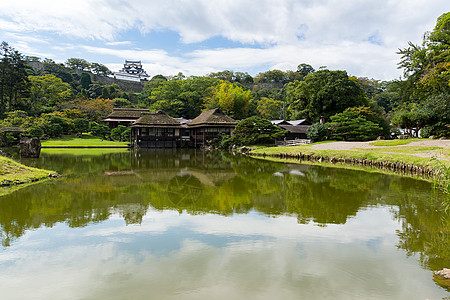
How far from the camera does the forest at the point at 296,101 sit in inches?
986

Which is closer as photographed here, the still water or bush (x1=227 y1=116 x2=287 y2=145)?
the still water

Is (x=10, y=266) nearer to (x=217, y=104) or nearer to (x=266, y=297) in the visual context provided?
(x=266, y=297)

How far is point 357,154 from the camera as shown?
17.6m

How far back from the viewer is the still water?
3371 millimetres

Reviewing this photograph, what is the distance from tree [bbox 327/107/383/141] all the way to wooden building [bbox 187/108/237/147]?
11541 mm

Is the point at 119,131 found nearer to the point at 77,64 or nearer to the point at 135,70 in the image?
the point at 77,64

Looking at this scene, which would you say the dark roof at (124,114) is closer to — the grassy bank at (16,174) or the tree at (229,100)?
the tree at (229,100)

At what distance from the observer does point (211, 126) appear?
112 feet

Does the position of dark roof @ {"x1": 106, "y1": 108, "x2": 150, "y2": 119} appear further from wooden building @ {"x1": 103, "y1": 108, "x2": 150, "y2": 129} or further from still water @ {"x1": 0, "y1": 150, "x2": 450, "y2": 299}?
still water @ {"x1": 0, "y1": 150, "x2": 450, "y2": 299}

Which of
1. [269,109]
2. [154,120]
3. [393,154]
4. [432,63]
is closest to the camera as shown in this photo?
[393,154]

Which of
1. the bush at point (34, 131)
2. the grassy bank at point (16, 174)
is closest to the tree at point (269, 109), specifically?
the bush at point (34, 131)

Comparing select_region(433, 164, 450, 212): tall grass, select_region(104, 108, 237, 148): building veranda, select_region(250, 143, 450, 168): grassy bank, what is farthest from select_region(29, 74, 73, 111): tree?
select_region(433, 164, 450, 212): tall grass

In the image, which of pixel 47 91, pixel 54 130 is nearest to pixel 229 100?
pixel 54 130

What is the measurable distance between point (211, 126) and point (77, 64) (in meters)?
55.1
